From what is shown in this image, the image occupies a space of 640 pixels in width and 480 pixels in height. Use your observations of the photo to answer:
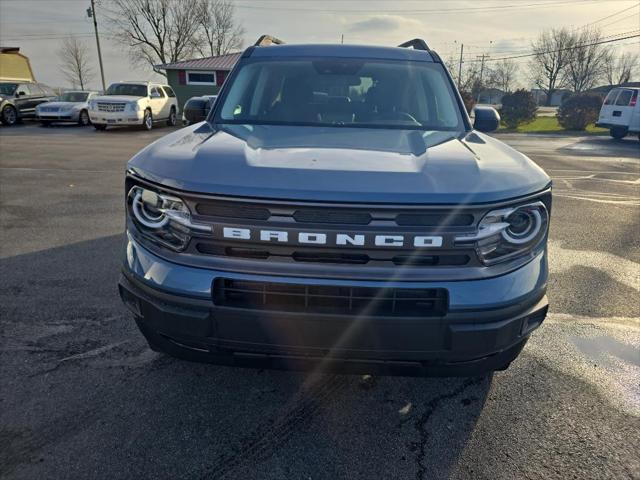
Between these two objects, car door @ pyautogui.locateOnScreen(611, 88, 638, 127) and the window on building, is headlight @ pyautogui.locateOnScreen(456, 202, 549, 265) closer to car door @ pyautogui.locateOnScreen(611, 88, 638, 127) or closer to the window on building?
car door @ pyautogui.locateOnScreen(611, 88, 638, 127)

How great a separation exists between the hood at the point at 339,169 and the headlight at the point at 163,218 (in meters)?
0.08

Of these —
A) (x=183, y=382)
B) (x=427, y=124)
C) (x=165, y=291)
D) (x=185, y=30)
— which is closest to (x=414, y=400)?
(x=183, y=382)

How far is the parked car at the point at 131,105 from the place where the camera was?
58.2 feet

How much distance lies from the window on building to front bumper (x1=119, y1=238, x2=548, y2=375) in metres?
31.5

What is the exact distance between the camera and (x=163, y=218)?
1.98 meters

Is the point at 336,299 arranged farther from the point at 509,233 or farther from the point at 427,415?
the point at 427,415

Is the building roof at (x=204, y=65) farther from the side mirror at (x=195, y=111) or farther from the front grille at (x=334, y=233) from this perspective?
the front grille at (x=334, y=233)

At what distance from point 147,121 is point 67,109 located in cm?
402

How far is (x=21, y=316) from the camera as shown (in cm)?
339

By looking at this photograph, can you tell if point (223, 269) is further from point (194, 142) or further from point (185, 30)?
point (185, 30)

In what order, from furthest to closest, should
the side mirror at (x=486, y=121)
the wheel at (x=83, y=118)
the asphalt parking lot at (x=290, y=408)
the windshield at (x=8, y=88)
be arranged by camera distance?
the wheel at (x=83, y=118), the windshield at (x=8, y=88), the side mirror at (x=486, y=121), the asphalt parking lot at (x=290, y=408)

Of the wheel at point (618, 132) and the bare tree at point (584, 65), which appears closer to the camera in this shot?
the wheel at point (618, 132)

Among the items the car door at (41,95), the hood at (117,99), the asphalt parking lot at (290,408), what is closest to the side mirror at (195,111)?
Answer: the asphalt parking lot at (290,408)

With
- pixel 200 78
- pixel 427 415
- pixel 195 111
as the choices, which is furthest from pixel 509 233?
pixel 200 78
